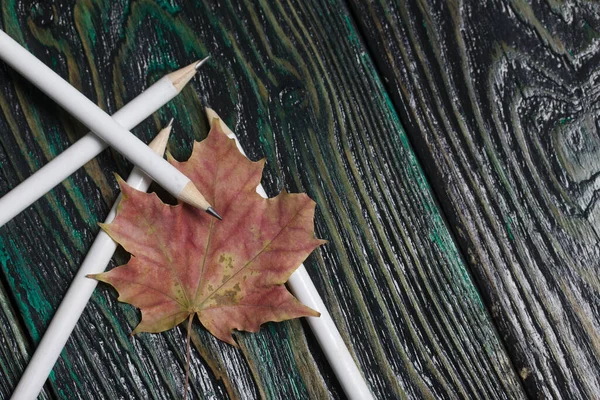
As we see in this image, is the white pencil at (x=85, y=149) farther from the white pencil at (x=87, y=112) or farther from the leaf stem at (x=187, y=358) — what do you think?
the leaf stem at (x=187, y=358)

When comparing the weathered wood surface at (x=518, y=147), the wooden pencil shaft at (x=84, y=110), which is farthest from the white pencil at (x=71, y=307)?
the weathered wood surface at (x=518, y=147)

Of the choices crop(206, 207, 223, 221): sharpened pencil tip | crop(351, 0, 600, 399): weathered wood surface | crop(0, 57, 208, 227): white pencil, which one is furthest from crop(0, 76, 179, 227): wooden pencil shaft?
crop(351, 0, 600, 399): weathered wood surface

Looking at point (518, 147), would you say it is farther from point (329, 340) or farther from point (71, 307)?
point (71, 307)

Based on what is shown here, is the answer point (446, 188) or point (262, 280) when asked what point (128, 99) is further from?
point (446, 188)

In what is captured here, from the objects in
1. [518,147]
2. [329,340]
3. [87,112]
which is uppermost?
[87,112]

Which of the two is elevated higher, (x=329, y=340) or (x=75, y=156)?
(x=75, y=156)

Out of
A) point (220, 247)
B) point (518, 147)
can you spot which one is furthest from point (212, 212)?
point (518, 147)
